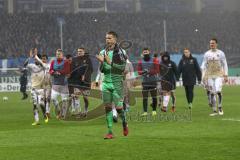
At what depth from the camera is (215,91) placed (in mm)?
18766

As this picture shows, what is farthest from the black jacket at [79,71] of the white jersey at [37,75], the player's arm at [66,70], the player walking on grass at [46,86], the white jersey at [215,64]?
the white jersey at [215,64]

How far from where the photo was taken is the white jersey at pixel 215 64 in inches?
738

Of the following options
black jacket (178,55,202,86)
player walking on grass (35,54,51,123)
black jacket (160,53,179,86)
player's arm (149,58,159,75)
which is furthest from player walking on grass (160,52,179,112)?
player walking on grass (35,54,51,123)

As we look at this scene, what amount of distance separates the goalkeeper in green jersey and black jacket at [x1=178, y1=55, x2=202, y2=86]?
31.9 ft

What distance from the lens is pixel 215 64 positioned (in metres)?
18.8

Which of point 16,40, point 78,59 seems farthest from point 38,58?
point 16,40

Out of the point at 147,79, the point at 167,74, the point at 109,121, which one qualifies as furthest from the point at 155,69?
the point at 109,121

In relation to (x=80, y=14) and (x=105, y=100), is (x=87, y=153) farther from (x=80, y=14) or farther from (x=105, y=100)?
(x=80, y=14)

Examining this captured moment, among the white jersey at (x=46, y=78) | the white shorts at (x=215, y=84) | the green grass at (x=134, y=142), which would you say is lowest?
the green grass at (x=134, y=142)

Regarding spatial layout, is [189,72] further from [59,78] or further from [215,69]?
[59,78]

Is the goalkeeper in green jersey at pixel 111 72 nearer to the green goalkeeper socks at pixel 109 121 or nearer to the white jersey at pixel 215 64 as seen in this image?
the green goalkeeper socks at pixel 109 121

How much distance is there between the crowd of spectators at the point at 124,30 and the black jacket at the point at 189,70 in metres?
38.0

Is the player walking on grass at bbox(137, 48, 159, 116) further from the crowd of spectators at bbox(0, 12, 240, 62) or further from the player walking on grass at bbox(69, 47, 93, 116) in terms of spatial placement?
the crowd of spectators at bbox(0, 12, 240, 62)

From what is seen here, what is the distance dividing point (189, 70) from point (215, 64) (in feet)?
10.5
